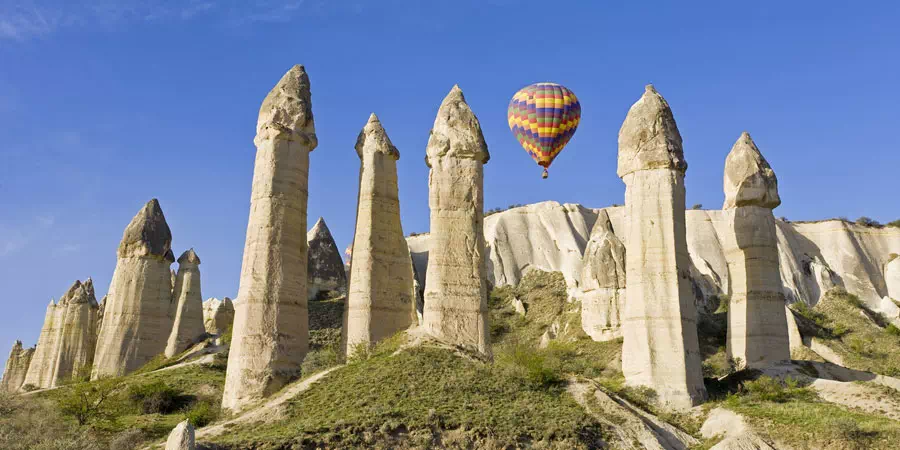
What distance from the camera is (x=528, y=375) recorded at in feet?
71.5

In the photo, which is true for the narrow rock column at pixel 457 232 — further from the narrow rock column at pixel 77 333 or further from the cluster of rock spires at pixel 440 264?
the narrow rock column at pixel 77 333

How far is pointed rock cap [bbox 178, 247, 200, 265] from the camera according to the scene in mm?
36375

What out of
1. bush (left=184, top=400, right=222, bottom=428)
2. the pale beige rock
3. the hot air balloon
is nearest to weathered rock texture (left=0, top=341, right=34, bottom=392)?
bush (left=184, top=400, right=222, bottom=428)

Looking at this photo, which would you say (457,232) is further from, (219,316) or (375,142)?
(219,316)

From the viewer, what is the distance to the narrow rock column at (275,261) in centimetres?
2266

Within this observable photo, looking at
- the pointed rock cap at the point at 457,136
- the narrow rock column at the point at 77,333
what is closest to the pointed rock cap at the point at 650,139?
the pointed rock cap at the point at 457,136

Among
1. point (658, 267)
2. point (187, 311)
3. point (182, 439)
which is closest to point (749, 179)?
point (658, 267)

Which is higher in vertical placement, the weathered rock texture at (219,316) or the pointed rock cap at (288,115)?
the pointed rock cap at (288,115)

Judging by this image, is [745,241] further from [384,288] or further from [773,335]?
[384,288]

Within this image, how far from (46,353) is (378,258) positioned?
679 inches

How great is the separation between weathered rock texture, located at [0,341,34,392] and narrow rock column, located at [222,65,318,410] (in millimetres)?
21379

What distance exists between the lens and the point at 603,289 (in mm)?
39781

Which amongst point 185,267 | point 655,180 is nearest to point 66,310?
point 185,267

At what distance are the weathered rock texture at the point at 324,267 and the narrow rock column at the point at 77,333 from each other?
9.70 metres
